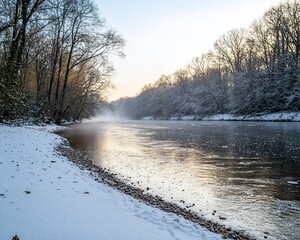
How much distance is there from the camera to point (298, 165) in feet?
37.7

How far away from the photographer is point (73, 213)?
17.3 ft

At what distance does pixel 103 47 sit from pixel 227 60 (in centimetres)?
4202

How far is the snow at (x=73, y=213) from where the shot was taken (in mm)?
4406

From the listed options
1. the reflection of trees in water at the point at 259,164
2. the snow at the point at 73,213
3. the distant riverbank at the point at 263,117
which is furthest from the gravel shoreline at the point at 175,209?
the distant riverbank at the point at 263,117

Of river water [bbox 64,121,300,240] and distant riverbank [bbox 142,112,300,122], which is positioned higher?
distant riverbank [bbox 142,112,300,122]

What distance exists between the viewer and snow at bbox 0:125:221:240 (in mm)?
4406

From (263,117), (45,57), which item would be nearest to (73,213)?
(45,57)

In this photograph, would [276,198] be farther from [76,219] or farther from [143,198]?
[76,219]

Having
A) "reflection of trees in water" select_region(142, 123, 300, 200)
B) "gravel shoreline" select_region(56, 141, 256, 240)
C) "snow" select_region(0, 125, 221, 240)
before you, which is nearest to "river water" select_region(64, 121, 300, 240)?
"reflection of trees in water" select_region(142, 123, 300, 200)

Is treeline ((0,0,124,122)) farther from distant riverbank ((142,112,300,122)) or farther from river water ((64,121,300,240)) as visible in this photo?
distant riverbank ((142,112,300,122))

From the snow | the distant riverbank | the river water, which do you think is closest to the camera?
the snow

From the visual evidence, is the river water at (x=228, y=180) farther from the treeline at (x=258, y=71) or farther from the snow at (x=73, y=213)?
the treeline at (x=258, y=71)

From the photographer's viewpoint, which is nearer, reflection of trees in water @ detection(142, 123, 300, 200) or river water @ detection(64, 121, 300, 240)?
river water @ detection(64, 121, 300, 240)

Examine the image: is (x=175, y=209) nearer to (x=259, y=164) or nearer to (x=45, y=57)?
(x=259, y=164)
